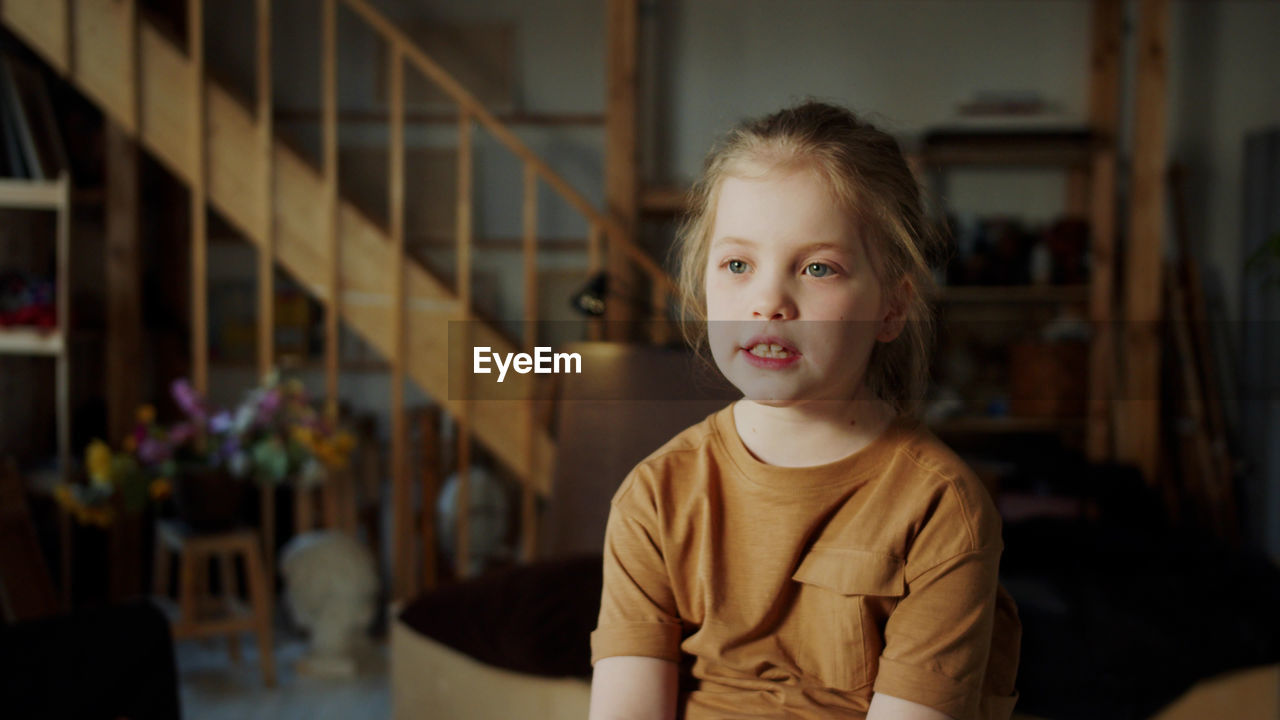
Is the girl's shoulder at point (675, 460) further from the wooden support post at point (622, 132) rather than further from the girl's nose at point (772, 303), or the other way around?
the wooden support post at point (622, 132)

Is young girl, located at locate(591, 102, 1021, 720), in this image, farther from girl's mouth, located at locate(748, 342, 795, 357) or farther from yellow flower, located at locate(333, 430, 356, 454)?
yellow flower, located at locate(333, 430, 356, 454)

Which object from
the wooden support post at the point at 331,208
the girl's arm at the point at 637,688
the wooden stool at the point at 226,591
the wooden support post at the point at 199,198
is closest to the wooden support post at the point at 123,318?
the wooden support post at the point at 199,198

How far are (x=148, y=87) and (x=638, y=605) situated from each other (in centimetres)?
291

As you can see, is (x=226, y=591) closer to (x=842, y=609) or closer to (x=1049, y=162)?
(x=842, y=609)

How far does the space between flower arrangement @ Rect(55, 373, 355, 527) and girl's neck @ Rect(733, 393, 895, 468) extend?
2282mm

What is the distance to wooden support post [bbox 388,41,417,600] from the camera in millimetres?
2678

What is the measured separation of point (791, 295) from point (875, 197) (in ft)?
0.19

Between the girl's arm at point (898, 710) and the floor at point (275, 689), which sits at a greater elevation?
the girl's arm at point (898, 710)

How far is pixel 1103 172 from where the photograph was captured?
144 inches

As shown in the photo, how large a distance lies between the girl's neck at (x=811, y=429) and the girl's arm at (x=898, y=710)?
10 centimetres

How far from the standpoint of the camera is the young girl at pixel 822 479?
385mm

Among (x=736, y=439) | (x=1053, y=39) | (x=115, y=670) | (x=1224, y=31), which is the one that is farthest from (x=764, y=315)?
(x=1224, y=31)

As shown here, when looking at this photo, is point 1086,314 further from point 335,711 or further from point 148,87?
point 148,87

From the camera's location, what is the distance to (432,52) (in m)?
3.98
